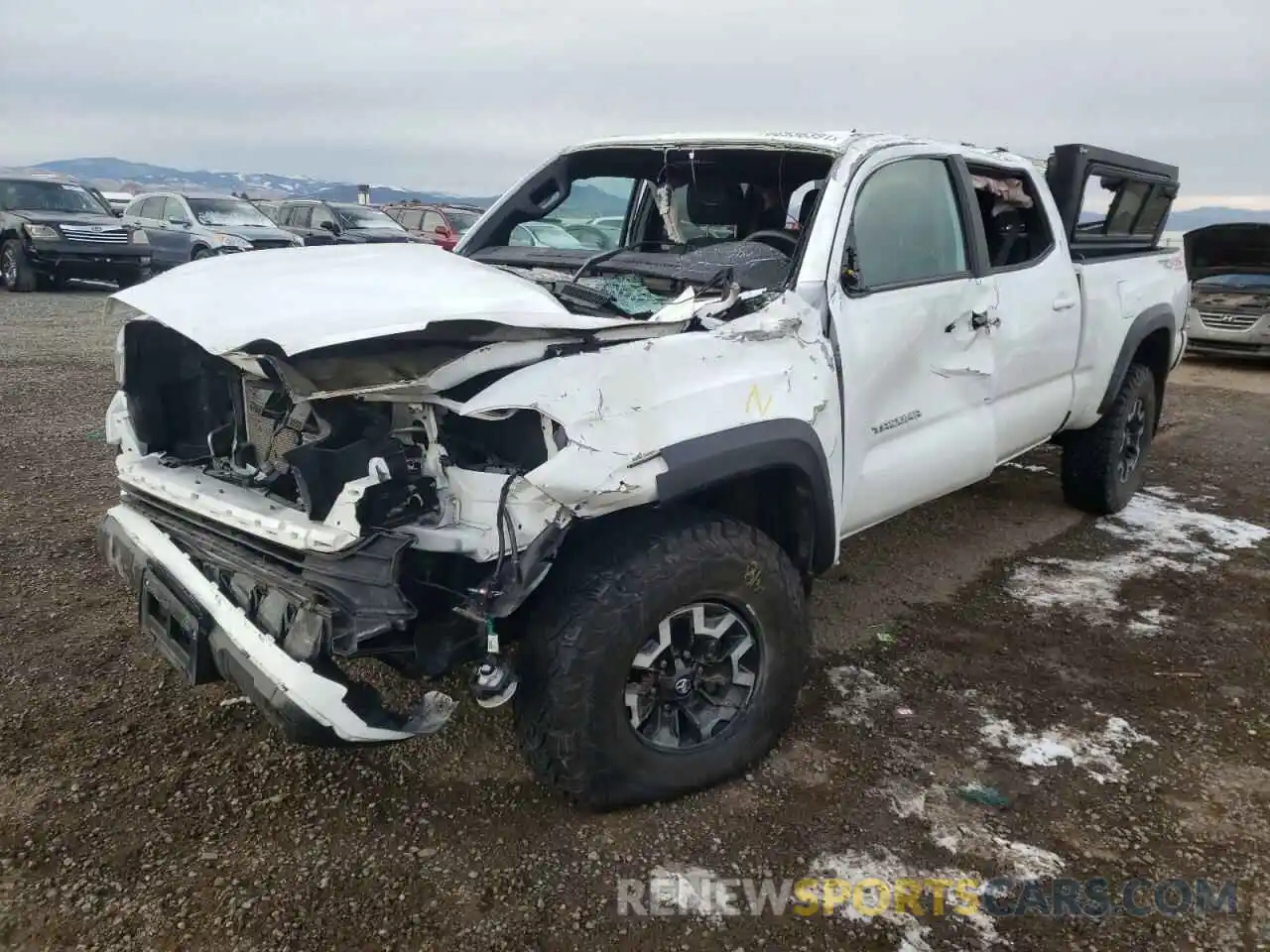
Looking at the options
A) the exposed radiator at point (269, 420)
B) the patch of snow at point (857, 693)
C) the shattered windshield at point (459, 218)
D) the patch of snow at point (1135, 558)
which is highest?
the shattered windshield at point (459, 218)

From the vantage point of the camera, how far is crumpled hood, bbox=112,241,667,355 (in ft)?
7.51

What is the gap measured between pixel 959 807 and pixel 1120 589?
2.16 m

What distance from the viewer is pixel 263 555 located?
8.60 ft

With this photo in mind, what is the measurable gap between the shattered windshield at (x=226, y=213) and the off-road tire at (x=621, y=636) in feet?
50.9

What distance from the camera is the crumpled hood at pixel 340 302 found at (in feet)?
7.51

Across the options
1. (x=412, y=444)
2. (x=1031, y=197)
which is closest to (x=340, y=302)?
(x=412, y=444)

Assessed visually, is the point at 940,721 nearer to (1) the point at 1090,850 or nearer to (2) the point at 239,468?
(1) the point at 1090,850

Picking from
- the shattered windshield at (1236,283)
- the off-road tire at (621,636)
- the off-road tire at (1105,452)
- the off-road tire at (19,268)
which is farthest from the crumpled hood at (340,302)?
the off-road tire at (19,268)

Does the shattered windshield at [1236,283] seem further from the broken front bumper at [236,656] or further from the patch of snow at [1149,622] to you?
the broken front bumper at [236,656]

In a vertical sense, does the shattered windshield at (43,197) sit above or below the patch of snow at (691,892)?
above

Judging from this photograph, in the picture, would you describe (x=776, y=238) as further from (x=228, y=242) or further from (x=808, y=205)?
(x=228, y=242)

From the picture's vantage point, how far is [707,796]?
281 cm

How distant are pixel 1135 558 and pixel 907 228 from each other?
94.0 inches

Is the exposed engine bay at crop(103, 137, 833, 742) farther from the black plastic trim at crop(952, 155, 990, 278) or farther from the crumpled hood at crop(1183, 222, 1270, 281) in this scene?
the crumpled hood at crop(1183, 222, 1270, 281)
